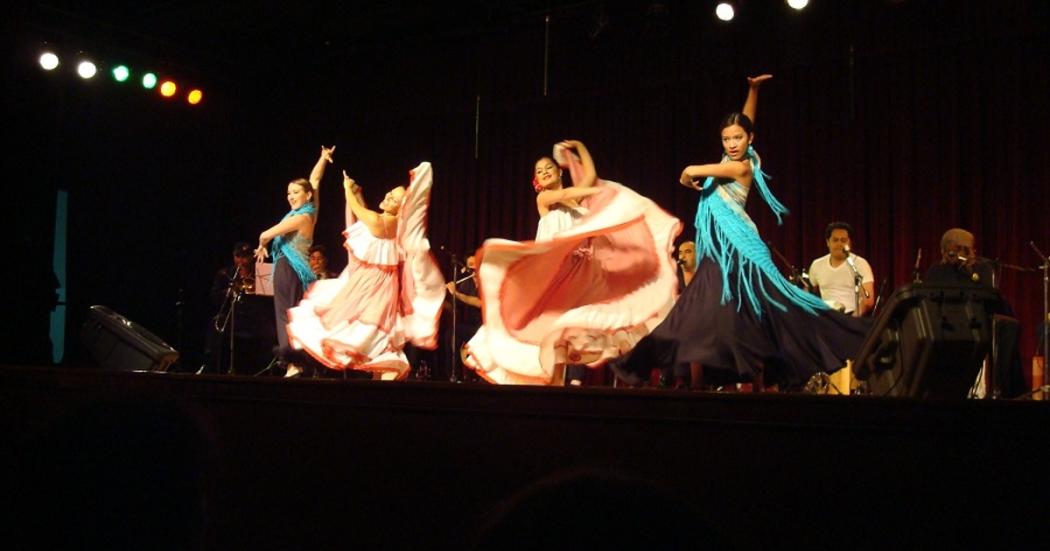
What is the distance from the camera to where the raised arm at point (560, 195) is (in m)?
6.27

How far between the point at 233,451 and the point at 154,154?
337 inches

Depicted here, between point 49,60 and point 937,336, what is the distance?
7.75 m

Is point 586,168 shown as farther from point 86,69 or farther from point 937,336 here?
point 86,69

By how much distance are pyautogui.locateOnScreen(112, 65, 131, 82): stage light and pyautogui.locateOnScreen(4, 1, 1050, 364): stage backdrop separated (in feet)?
1.73

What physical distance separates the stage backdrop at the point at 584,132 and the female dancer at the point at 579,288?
3.55 m

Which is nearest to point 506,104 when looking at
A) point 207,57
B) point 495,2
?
point 495,2

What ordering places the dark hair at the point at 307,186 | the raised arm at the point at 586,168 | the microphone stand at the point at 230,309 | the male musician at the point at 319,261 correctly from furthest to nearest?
the male musician at the point at 319,261
the microphone stand at the point at 230,309
the dark hair at the point at 307,186
the raised arm at the point at 586,168

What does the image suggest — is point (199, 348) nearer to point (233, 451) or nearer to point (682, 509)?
point (233, 451)

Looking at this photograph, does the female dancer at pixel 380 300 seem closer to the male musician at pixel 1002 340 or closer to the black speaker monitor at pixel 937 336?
the male musician at pixel 1002 340

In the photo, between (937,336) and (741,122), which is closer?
(937,336)

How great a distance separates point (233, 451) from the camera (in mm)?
2914

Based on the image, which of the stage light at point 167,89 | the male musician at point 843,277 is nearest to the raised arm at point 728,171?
the male musician at point 843,277

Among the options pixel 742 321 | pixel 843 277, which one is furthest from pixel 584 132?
pixel 742 321

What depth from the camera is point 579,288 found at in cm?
612
